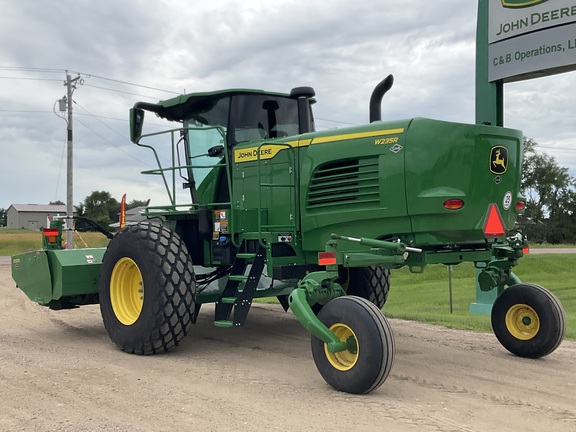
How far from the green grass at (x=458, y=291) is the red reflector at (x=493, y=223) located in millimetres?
2922

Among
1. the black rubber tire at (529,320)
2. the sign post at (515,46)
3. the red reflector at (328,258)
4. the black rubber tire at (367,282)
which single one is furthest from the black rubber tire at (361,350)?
the sign post at (515,46)

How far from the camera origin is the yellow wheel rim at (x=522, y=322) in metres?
6.47

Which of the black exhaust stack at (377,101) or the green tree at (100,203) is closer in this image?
the black exhaust stack at (377,101)

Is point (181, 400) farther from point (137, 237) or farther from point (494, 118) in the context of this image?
point (494, 118)

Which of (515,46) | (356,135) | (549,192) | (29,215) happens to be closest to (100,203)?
(29,215)

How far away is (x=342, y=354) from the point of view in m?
5.22

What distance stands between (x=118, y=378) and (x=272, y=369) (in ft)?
4.69

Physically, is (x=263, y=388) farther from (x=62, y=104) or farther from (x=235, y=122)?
(x=62, y=104)

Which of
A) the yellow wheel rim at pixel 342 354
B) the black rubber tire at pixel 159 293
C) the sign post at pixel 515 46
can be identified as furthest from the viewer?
the sign post at pixel 515 46

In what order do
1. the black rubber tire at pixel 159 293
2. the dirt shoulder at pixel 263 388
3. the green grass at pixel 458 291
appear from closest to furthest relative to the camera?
the dirt shoulder at pixel 263 388 < the black rubber tire at pixel 159 293 < the green grass at pixel 458 291

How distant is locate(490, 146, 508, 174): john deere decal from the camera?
19.0 feet

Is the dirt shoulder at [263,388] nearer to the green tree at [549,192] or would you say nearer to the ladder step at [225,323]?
the ladder step at [225,323]

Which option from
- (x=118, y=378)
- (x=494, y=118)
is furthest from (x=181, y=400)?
(x=494, y=118)

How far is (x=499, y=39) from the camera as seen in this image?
10898mm
